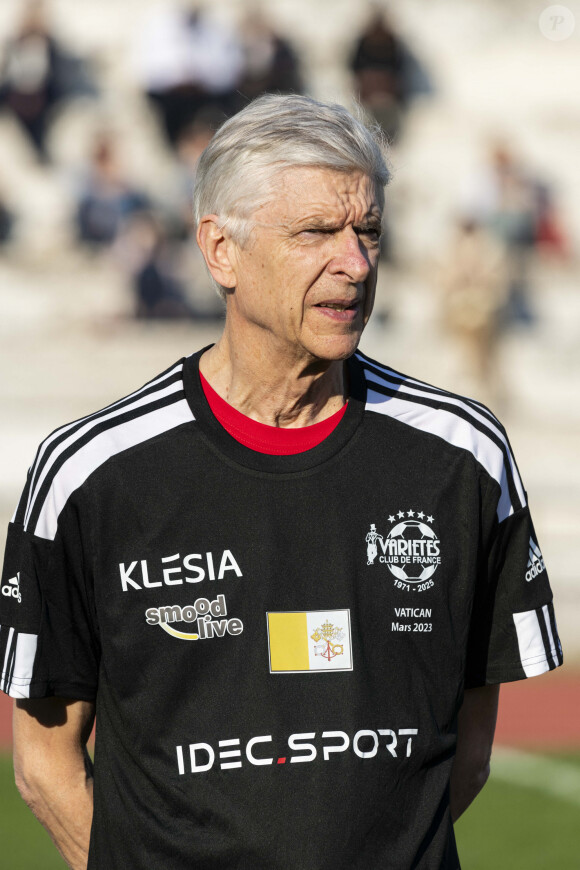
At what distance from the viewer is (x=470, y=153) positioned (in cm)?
1364

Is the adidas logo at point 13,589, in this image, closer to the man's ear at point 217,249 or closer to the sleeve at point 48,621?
the sleeve at point 48,621

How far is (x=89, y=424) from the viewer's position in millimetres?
2414

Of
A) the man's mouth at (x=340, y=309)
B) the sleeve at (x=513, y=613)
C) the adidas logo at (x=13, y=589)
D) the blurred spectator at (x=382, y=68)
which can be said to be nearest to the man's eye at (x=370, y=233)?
the man's mouth at (x=340, y=309)

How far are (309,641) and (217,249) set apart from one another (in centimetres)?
81

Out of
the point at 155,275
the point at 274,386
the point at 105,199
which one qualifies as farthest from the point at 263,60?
the point at 274,386

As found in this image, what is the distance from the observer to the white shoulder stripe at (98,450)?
7.64 feet

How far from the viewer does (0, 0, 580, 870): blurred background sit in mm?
12625

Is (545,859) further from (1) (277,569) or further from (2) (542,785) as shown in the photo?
(1) (277,569)

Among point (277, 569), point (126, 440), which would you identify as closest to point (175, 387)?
point (126, 440)

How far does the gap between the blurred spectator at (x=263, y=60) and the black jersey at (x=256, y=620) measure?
1085 centimetres

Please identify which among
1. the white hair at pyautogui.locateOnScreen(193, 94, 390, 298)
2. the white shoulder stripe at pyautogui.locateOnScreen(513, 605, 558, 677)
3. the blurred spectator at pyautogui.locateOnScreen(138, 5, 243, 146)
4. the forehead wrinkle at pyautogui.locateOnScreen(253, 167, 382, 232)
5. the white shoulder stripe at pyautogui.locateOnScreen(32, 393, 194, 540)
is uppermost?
the blurred spectator at pyautogui.locateOnScreen(138, 5, 243, 146)

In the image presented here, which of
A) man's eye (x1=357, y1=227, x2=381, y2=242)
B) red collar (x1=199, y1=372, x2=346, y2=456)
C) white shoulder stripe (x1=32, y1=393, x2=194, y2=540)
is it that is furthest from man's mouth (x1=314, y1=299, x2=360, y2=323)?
white shoulder stripe (x1=32, y1=393, x2=194, y2=540)

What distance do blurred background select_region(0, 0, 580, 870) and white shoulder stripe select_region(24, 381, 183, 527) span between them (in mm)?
9643

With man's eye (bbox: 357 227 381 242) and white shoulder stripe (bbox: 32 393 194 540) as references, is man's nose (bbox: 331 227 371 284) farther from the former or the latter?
white shoulder stripe (bbox: 32 393 194 540)
